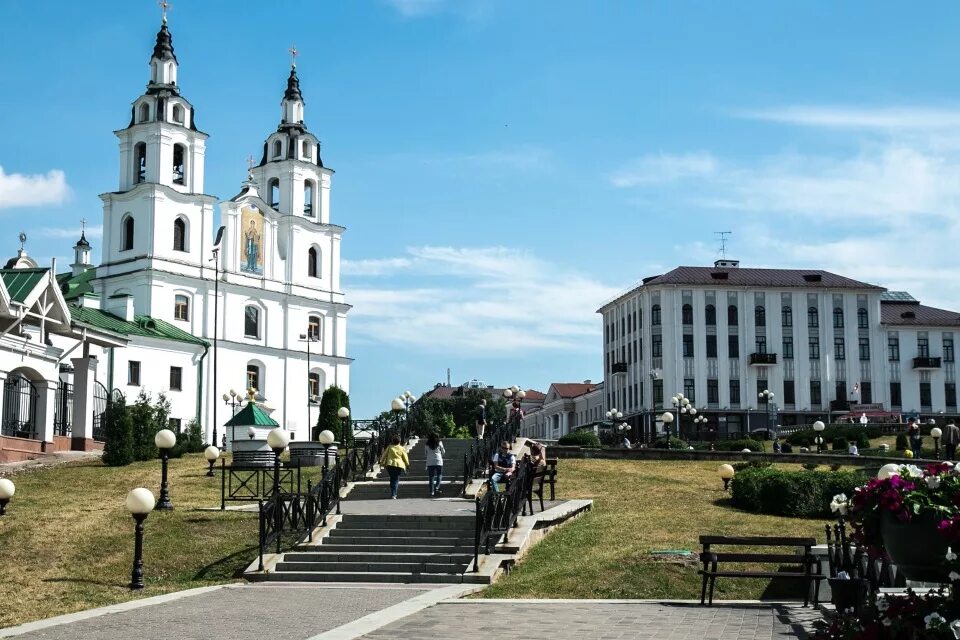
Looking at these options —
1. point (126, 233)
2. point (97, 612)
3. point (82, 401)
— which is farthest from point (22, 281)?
point (126, 233)

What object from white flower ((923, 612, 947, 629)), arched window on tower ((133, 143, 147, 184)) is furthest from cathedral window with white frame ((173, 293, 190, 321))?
white flower ((923, 612, 947, 629))

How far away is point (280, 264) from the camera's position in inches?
2936

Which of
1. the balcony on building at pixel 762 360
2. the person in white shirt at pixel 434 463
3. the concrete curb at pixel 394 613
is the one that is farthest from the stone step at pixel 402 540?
the balcony on building at pixel 762 360

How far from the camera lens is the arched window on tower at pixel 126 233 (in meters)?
67.9

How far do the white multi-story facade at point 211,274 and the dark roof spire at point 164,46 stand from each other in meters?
0.06

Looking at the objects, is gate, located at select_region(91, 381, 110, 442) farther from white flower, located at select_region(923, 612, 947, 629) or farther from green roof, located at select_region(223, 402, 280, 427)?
white flower, located at select_region(923, 612, 947, 629)

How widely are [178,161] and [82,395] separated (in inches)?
1297

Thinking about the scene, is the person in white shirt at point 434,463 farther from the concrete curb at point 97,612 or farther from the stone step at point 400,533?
the concrete curb at point 97,612

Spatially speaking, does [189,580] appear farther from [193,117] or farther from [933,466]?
[193,117]

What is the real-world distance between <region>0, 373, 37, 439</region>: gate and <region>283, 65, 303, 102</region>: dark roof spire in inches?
1831

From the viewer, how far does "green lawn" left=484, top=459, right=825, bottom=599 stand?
1631cm

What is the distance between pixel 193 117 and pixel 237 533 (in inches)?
2067

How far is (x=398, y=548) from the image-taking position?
1942 centimetres

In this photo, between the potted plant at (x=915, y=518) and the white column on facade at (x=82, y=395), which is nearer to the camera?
the potted plant at (x=915, y=518)
